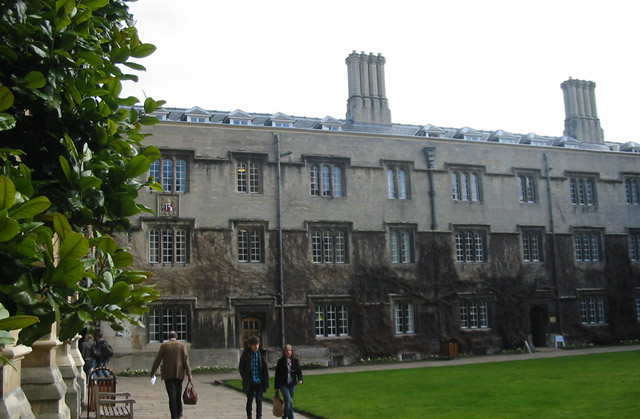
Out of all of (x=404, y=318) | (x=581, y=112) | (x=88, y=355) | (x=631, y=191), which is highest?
(x=581, y=112)

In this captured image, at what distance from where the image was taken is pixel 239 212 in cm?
2894

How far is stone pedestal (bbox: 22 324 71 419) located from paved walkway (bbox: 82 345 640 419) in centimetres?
610

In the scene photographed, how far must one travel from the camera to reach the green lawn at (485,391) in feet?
45.2

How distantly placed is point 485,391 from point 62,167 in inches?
597

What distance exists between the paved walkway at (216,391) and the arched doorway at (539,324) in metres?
1.25

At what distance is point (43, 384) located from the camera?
8.13 metres

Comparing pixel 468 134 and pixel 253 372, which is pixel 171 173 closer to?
pixel 468 134

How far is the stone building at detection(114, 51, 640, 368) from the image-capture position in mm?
28109

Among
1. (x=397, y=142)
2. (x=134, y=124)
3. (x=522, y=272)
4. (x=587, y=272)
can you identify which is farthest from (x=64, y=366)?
(x=587, y=272)

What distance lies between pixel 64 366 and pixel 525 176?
27635mm

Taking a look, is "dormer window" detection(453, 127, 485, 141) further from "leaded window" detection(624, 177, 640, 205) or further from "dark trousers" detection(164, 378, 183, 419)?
"dark trousers" detection(164, 378, 183, 419)

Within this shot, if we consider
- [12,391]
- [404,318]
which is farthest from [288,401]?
[404,318]

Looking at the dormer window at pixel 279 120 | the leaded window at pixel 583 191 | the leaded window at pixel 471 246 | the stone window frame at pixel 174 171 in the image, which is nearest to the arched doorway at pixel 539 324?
the leaded window at pixel 471 246

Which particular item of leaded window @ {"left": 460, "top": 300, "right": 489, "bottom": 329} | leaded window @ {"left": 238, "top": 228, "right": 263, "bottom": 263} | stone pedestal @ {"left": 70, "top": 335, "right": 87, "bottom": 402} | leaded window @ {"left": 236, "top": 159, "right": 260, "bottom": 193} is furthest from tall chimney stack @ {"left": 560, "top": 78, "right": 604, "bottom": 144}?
stone pedestal @ {"left": 70, "top": 335, "right": 87, "bottom": 402}
